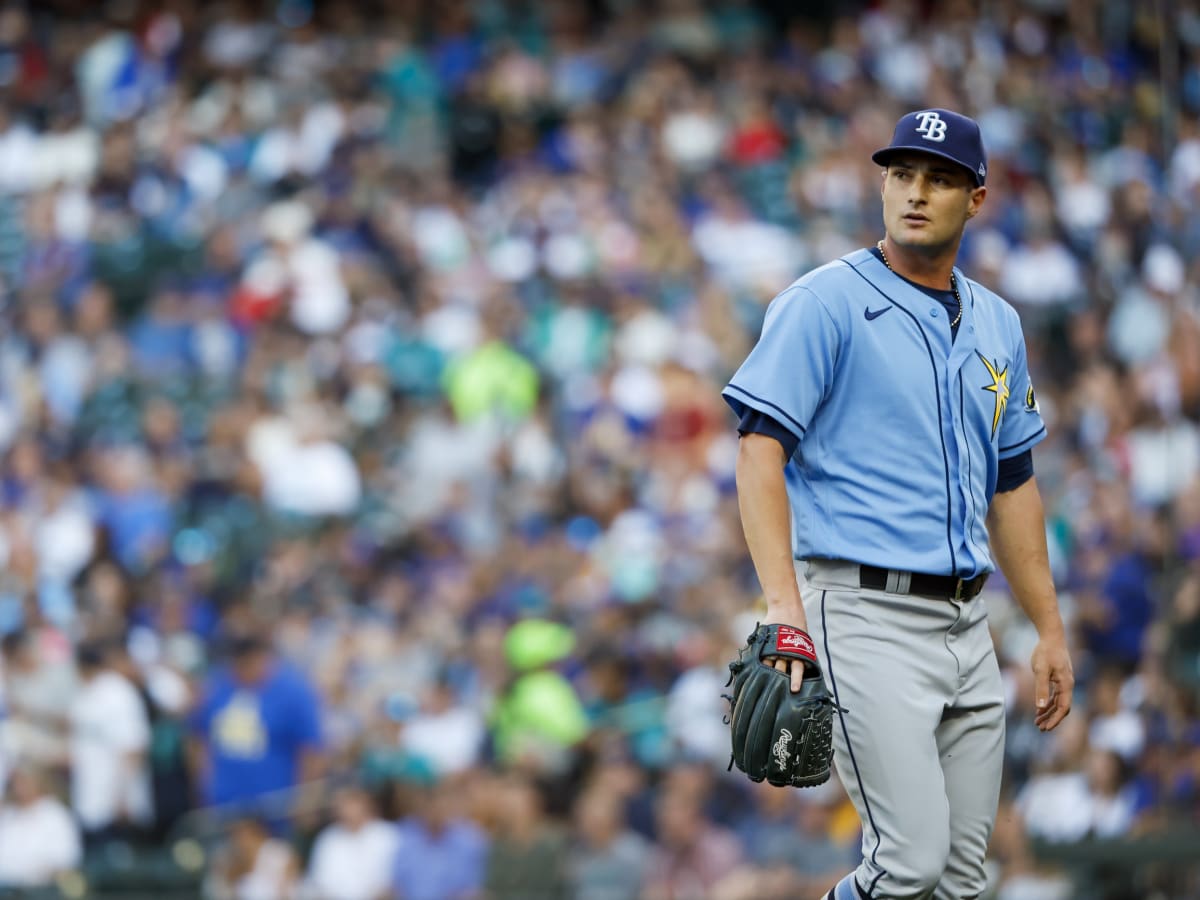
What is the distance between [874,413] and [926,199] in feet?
1.54

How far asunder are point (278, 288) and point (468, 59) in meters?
3.22

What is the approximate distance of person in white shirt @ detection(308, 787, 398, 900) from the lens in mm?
8969

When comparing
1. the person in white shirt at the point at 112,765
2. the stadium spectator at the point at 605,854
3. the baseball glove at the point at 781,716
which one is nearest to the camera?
the baseball glove at the point at 781,716

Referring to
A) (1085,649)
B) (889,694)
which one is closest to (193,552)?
(1085,649)

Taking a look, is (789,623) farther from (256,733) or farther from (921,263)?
(256,733)

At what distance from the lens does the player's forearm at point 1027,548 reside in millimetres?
4211

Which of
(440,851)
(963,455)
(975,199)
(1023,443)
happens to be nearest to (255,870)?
(440,851)

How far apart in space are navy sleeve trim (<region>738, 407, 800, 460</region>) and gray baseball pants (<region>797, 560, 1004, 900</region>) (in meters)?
0.32

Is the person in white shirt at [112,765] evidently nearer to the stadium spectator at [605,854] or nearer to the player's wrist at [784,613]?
the stadium spectator at [605,854]

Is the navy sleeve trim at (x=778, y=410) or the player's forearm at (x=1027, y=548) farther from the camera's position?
the player's forearm at (x=1027, y=548)

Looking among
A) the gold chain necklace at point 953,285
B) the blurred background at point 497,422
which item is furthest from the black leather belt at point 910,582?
the blurred background at point 497,422

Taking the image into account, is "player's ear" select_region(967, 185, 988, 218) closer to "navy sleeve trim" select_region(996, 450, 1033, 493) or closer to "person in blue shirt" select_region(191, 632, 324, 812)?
"navy sleeve trim" select_region(996, 450, 1033, 493)

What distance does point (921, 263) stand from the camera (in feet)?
13.2

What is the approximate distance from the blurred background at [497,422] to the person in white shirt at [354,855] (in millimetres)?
20
